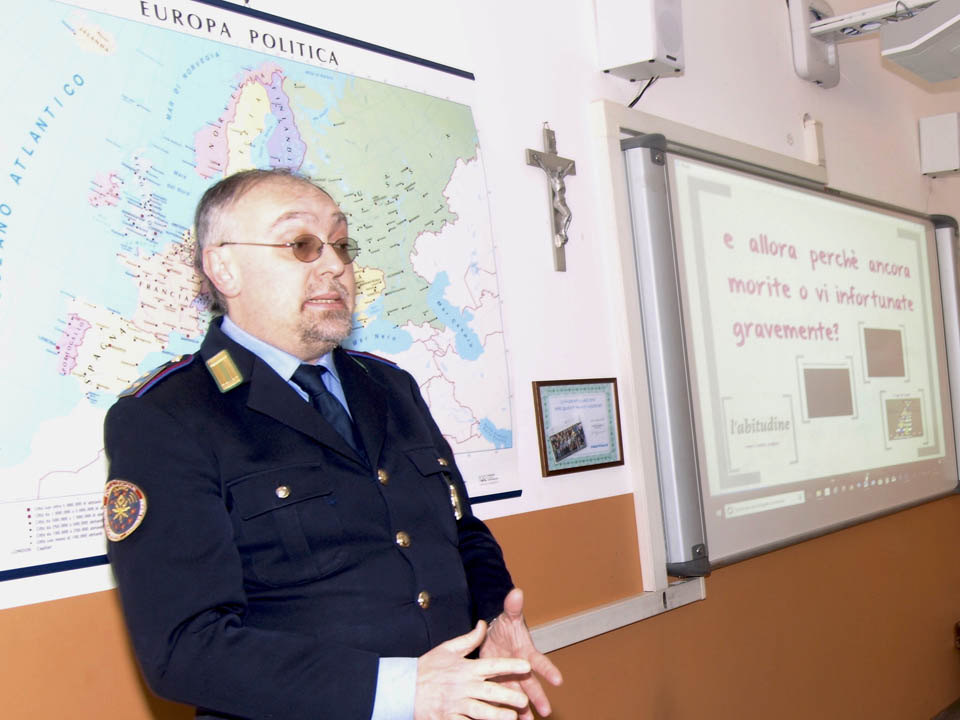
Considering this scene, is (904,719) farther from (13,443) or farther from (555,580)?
(13,443)

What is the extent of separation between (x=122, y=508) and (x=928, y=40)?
3.29m

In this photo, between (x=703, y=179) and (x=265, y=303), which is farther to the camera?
(x=703, y=179)

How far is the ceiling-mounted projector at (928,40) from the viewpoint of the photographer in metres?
3.42

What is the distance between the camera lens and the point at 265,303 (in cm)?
151

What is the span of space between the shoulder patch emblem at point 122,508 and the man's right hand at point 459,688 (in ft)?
1.31

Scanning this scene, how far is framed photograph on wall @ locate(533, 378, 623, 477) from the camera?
98.9 inches

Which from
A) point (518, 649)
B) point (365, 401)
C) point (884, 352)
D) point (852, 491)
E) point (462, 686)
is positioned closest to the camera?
point (462, 686)

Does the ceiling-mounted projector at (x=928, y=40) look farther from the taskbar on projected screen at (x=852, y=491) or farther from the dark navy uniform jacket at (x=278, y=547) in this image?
the dark navy uniform jacket at (x=278, y=547)

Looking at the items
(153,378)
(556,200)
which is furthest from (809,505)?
(153,378)

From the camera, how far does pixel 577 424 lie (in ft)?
8.61

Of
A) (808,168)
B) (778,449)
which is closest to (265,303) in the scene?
(778,449)

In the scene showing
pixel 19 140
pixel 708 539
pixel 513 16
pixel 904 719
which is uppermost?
pixel 513 16

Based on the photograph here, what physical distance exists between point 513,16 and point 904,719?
10.8 feet

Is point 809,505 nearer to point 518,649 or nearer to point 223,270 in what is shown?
point 518,649
